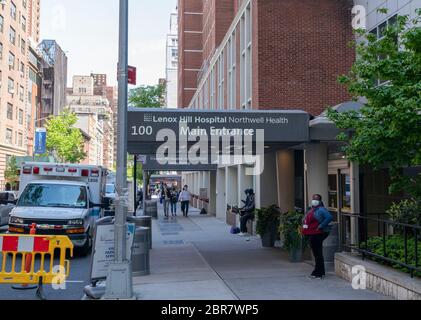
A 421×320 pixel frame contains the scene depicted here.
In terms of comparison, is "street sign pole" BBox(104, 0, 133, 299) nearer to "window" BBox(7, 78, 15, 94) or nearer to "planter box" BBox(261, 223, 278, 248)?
"planter box" BBox(261, 223, 278, 248)

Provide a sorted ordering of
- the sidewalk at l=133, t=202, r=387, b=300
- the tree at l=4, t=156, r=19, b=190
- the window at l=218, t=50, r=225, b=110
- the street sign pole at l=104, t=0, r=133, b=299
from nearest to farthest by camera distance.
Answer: the street sign pole at l=104, t=0, r=133, b=299 < the sidewalk at l=133, t=202, r=387, b=300 < the window at l=218, t=50, r=225, b=110 < the tree at l=4, t=156, r=19, b=190

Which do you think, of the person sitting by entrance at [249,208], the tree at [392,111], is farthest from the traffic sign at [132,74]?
the person sitting by entrance at [249,208]

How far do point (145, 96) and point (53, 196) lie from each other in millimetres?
31918

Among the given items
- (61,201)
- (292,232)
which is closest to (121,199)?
(292,232)

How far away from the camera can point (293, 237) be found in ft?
39.1

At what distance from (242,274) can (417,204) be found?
3.80m

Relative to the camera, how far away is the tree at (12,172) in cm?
5325

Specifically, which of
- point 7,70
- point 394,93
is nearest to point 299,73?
point 394,93

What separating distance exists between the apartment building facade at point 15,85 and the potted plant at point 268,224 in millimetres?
44177

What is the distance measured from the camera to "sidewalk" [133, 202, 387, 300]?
8336mm

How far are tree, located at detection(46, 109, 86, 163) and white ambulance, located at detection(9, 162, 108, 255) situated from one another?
48775 millimetres

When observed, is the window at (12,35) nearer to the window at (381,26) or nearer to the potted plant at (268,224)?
the window at (381,26)

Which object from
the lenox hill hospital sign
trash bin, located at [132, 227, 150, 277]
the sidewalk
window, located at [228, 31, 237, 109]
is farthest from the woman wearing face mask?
window, located at [228, 31, 237, 109]

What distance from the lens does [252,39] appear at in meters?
18.7
